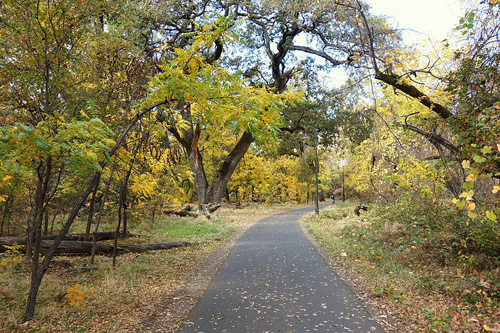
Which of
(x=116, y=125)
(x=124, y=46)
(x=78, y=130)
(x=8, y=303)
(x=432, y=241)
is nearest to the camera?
(x=78, y=130)

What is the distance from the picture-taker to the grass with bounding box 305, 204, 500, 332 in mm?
4559

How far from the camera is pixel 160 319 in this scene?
4645 millimetres

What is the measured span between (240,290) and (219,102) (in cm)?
363

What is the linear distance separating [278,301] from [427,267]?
396 cm

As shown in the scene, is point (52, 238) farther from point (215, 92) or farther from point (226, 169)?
point (226, 169)

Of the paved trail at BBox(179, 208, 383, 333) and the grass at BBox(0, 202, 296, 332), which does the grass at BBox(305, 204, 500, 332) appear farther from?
→ the grass at BBox(0, 202, 296, 332)

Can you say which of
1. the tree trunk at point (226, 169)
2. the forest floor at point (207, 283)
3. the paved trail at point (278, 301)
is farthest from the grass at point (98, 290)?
the tree trunk at point (226, 169)

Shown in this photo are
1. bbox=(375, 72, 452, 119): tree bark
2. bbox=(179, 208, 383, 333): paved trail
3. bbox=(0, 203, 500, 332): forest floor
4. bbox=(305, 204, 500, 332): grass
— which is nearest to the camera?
bbox=(179, 208, 383, 333): paved trail

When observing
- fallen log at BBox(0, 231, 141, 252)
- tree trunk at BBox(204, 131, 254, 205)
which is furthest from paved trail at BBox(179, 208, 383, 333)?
tree trunk at BBox(204, 131, 254, 205)

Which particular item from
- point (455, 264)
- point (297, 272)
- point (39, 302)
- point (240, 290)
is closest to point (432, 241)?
point (455, 264)

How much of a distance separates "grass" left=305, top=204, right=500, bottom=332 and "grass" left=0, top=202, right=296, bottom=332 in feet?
13.6

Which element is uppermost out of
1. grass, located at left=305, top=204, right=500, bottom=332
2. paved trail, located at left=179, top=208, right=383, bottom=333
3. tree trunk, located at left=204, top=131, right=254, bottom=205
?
tree trunk, located at left=204, top=131, right=254, bottom=205

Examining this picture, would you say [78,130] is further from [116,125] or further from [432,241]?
[432,241]

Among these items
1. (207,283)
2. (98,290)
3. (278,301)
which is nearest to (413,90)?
(278,301)
